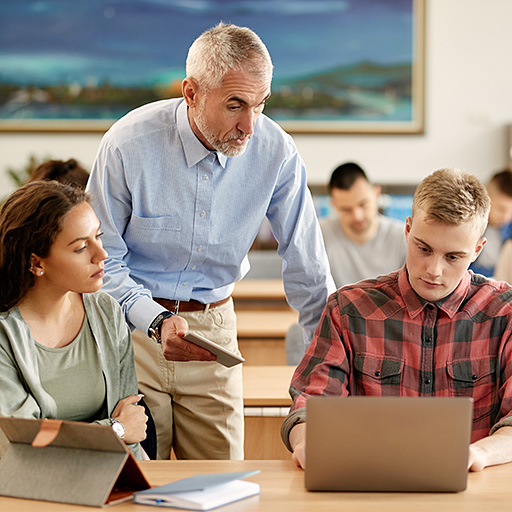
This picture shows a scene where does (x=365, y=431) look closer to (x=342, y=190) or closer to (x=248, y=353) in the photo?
(x=248, y=353)

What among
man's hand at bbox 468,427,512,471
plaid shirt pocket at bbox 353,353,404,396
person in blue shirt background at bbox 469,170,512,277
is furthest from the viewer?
person in blue shirt background at bbox 469,170,512,277

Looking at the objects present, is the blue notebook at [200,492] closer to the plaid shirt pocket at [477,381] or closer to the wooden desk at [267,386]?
the plaid shirt pocket at [477,381]

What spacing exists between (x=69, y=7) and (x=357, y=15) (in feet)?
7.10

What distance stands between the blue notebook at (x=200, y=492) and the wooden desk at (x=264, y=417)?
122 cm

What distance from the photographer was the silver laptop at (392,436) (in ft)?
4.37

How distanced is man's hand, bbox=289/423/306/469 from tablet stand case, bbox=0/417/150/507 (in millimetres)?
315

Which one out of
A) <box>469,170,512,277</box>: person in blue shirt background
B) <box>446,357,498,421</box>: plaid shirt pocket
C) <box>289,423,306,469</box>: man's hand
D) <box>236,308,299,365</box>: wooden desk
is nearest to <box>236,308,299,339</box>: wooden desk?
<box>236,308,299,365</box>: wooden desk

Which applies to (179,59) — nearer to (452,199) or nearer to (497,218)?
(497,218)

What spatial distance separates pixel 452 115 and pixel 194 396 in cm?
432

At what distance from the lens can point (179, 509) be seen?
1.34 meters

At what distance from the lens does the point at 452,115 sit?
5.96m

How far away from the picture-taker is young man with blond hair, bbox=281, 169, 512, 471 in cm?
177

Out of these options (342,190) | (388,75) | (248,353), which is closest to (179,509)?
(248,353)

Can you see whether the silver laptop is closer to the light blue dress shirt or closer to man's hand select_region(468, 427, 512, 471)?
man's hand select_region(468, 427, 512, 471)
